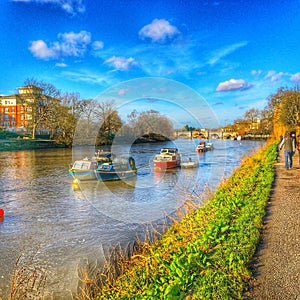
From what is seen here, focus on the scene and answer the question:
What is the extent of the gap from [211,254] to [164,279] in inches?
40.1

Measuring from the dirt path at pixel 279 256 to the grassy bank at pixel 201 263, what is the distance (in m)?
0.16

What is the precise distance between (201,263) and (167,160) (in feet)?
78.0

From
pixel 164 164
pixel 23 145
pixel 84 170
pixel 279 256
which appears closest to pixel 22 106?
pixel 23 145

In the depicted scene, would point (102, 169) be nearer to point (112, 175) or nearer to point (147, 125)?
point (112, 175)

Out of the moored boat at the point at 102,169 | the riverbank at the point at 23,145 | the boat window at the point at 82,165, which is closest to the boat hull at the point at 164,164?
the moored boat at the point at 102,169

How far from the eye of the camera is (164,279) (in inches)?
175

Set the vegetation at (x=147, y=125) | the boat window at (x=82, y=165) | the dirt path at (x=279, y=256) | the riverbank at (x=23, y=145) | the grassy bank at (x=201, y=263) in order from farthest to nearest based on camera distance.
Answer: the riverbank at (x=23, y=145) < the boat window at (x=82, y=165) < the vegetation at (x=147, y=125) < the grassy bank at (x=201, y=263) < the dirt path at (x=279, y=256)

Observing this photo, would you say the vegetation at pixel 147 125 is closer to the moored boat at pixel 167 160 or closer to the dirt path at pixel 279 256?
the moored boat at pixel 167 160

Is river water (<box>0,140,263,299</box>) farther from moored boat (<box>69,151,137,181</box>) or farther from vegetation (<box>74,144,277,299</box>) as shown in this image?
vegetation (<box>74,144,277,299</box>)

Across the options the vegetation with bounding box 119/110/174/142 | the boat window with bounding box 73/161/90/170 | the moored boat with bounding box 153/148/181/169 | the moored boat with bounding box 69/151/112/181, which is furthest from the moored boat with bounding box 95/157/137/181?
the moored boat with bounding box 153/148/181/169

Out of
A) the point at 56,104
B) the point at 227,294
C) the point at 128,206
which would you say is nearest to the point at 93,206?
the point at 128,206

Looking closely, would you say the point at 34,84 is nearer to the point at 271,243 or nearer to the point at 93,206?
the point at 93,206

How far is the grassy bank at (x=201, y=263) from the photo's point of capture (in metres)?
4.04

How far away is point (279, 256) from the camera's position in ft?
15.5
